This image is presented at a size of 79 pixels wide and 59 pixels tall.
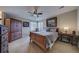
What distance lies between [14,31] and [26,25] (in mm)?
309

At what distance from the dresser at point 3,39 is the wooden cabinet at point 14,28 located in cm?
10

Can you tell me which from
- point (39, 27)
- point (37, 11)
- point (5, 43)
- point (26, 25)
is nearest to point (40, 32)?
point (39, 27)

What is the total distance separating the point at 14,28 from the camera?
204 centimetres

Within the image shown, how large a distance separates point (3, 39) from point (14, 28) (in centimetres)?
35

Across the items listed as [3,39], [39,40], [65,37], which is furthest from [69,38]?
[3,39]

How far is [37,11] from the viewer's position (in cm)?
201

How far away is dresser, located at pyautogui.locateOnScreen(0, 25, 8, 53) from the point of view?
1.75m

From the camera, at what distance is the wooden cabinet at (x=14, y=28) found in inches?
78.3

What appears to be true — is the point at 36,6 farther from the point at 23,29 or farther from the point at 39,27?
the point at 23,29

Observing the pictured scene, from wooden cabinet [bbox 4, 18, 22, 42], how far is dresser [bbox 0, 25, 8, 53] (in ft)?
0.32

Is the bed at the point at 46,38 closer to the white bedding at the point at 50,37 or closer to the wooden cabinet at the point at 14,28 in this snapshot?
the white bedding at the point at 50,37

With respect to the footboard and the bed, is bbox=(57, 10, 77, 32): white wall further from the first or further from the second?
the footboard

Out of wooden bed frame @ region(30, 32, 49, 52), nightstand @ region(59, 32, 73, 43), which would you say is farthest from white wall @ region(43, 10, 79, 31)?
wooden bed frame @ region(30, 32, 49, 52)
